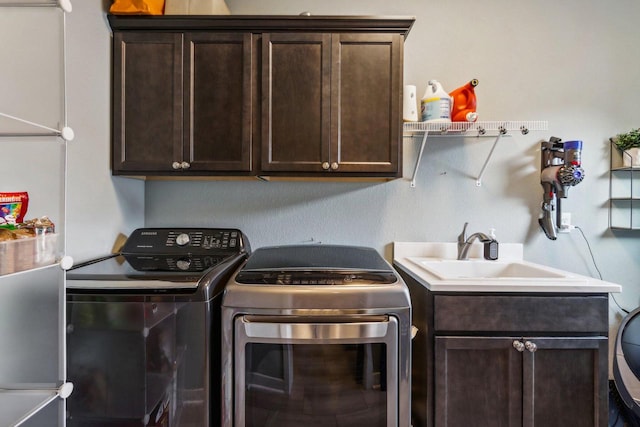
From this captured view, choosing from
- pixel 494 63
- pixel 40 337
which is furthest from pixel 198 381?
pixel 494 63

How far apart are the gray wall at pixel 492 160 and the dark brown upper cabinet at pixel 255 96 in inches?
14.3

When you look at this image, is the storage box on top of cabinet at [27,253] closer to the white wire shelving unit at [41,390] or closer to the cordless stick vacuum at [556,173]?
the white wire shelving unit at [41,390]

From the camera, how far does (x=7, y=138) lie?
96 cm

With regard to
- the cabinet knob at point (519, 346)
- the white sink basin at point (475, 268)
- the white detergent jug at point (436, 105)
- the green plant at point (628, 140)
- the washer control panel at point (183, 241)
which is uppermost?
the white detergent jug at point (436, 105)

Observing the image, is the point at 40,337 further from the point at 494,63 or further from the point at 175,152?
the point at 494,63

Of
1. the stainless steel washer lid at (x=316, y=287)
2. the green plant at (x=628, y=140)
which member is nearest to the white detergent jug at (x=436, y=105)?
the stainless steel washer lid at (x=316, y=287)

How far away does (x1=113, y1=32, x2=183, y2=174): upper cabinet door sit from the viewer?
1.50 metres

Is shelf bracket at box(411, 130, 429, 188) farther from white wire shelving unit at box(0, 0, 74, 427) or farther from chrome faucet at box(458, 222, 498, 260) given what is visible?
white wire shelving unit at box(0, 0, 74, 427)

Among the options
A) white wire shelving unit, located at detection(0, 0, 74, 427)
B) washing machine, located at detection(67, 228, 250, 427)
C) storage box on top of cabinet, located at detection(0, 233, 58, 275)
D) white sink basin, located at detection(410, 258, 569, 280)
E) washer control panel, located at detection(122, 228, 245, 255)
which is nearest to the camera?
storage box on top of cabinet, located at detection(0, 233, 58, 275)

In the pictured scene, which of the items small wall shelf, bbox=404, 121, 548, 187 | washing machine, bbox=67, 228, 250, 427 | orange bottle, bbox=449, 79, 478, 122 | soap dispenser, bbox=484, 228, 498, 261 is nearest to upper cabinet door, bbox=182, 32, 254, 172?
washing machine, bbox=67, 228, 250, 427

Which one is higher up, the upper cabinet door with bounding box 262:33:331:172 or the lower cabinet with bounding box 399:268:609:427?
the upper cabinet door with bounding box 262:33:331:172

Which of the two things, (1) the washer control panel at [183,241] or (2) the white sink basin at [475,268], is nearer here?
(1) the washer control panel at [183,241]

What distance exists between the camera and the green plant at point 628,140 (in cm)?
177

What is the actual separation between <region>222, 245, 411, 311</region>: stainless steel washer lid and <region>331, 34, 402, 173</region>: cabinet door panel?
0.50 metres
